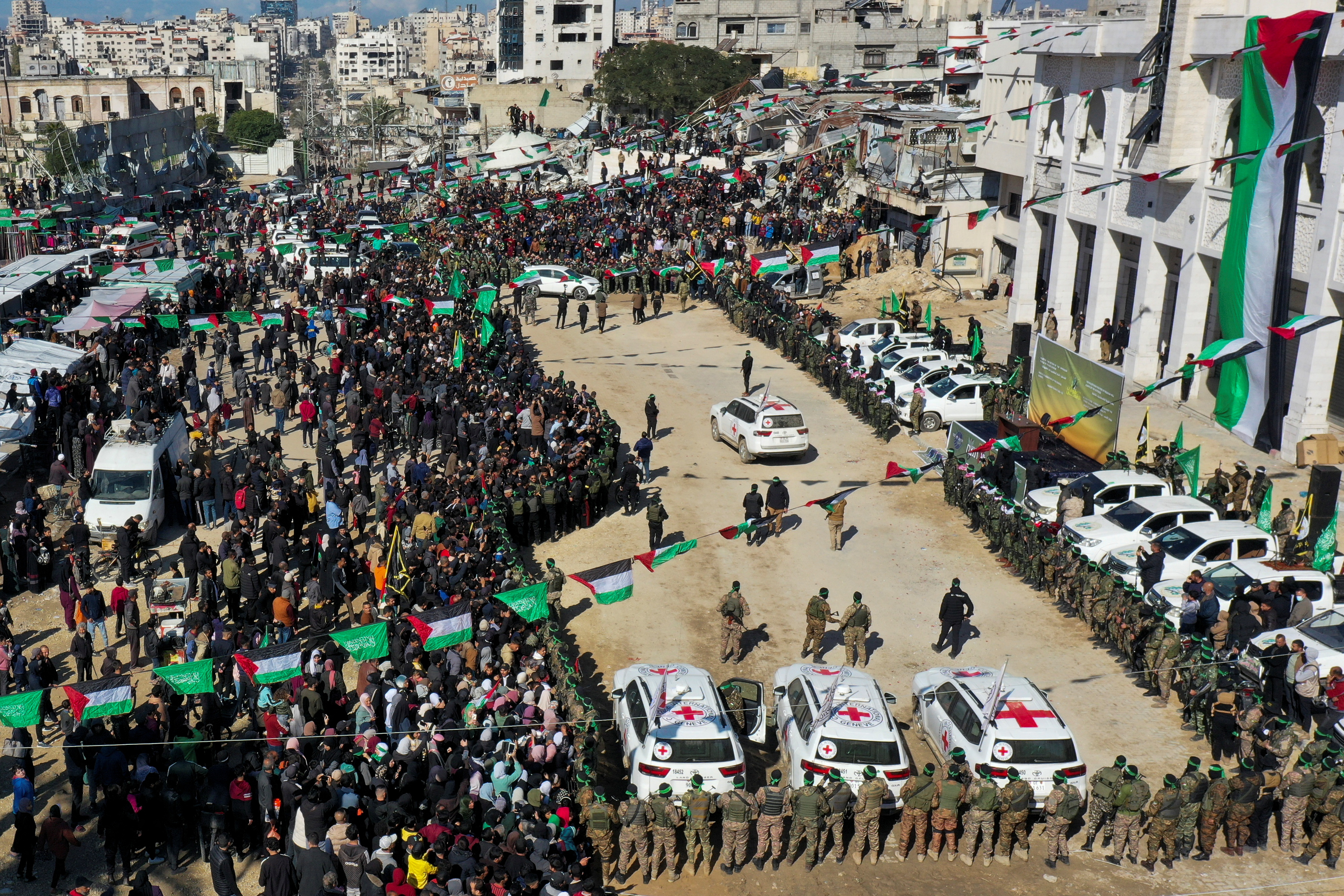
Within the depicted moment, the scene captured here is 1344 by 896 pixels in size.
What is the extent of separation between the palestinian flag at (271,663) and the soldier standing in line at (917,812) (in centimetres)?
756

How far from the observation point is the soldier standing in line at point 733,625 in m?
19.0

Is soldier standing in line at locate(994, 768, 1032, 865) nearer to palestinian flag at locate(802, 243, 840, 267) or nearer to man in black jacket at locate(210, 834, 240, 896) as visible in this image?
man in black jacket at locate(210, 834, 240, 896)

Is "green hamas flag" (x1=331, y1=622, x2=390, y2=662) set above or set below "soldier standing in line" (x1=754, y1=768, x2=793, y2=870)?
above

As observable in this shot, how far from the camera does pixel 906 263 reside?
153 feet

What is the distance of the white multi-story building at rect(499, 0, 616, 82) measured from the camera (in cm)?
12938

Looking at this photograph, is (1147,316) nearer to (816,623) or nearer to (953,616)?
(953,616)

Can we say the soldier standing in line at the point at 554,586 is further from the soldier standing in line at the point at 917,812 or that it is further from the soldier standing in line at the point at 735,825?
the soldier standing in line at the point at 917,812

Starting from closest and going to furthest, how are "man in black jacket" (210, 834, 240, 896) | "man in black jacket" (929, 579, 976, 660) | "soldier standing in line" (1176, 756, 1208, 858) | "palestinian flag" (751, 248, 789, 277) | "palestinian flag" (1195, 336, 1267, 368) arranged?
"man in black jacket" (210, 834, 240, 896) < "soldier standing in line" (1176, 756, 1208, 858) < "man in black jacket" (929, 579, 976, 660) < "palestinian flag" (1195, 336, 1267, 368) < "palestinian flag" (751, 248, 789, 277)

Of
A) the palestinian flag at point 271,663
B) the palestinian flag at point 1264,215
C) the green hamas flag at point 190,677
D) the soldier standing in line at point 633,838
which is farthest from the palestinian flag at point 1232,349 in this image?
the green hamas flag at point 190,677

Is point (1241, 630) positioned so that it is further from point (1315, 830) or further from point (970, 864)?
point (970, 864)

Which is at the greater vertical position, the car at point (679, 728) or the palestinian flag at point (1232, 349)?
the palestinian flag at point (1232, 349)

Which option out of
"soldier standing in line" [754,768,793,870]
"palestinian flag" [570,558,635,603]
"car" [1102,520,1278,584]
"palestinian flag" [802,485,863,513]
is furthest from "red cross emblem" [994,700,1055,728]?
"palestinian flag" [802,485,863,513]

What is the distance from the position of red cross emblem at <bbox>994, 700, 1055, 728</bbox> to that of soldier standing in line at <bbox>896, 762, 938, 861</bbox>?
133cm

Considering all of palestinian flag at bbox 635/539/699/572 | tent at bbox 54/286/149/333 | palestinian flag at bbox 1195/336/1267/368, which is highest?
palestinian flag at bbox 1195/336/1267/368
